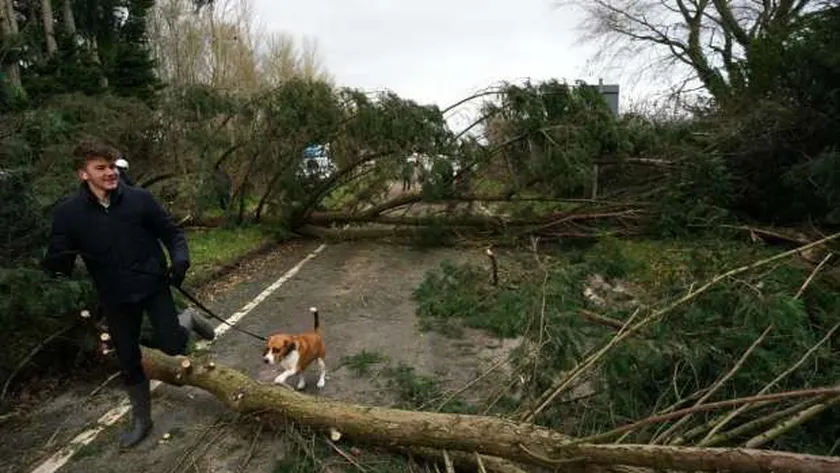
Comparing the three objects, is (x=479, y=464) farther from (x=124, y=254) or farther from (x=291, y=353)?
(x=124, y=254)

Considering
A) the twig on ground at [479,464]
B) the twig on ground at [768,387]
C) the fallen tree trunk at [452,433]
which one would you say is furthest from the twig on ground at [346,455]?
the twig on ground at [768,387]

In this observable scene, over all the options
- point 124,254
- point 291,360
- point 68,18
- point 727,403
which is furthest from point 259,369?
point 68,18

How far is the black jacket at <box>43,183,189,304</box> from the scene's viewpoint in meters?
4.18

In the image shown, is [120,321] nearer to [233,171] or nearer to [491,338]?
[491,338]

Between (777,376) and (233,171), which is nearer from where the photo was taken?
(777,376)

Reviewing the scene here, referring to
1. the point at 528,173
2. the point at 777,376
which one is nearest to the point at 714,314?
the point at 777,376

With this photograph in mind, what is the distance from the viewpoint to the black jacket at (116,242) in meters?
4.18

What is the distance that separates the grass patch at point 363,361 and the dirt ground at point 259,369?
8 centimetres

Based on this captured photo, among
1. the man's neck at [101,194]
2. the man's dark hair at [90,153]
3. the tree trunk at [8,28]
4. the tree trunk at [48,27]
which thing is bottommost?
the man's neck at [101,194]

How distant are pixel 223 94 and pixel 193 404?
8.10m

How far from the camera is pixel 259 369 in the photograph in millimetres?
5922

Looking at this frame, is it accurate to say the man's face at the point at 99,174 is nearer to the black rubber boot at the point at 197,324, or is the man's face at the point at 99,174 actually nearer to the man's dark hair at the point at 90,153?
the man's dark hair at the point at 90,153

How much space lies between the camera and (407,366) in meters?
5.79

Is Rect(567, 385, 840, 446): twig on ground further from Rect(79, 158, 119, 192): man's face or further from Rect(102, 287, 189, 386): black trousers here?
Rect(79, 158, 119, 192): man's face
